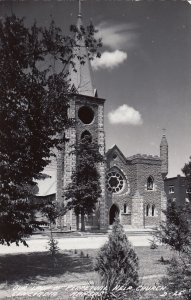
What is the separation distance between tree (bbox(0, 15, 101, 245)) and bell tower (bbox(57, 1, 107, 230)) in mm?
24613

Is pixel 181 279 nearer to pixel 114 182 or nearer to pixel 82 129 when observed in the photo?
pixel 82 129

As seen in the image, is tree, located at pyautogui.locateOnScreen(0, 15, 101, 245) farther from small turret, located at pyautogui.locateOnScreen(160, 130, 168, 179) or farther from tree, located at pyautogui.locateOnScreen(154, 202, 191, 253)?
small turret, located at pyautogui.locateOnScreen(160, 130, 168, 179)

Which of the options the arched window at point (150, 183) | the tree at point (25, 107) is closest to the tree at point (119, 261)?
the tree at point (25, 107)

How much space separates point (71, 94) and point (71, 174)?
Answer: 2487cm

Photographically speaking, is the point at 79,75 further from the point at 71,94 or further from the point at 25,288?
the point at 25,288

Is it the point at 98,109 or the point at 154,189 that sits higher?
the point at 98,109

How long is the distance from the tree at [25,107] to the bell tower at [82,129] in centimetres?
2461

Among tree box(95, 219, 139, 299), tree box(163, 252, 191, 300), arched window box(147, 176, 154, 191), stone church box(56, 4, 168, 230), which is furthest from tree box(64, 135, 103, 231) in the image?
tree box(163, 252, 191, 300)

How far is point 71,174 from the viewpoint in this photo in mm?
38625

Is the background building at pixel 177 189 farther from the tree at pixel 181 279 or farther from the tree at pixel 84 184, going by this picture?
the tree at pixel 181 279

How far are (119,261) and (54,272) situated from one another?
5505mm

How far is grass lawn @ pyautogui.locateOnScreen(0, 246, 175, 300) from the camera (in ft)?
36.5

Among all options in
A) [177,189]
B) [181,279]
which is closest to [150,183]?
[177,189]

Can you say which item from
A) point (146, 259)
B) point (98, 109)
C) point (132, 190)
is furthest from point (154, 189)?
point (146, 259)
